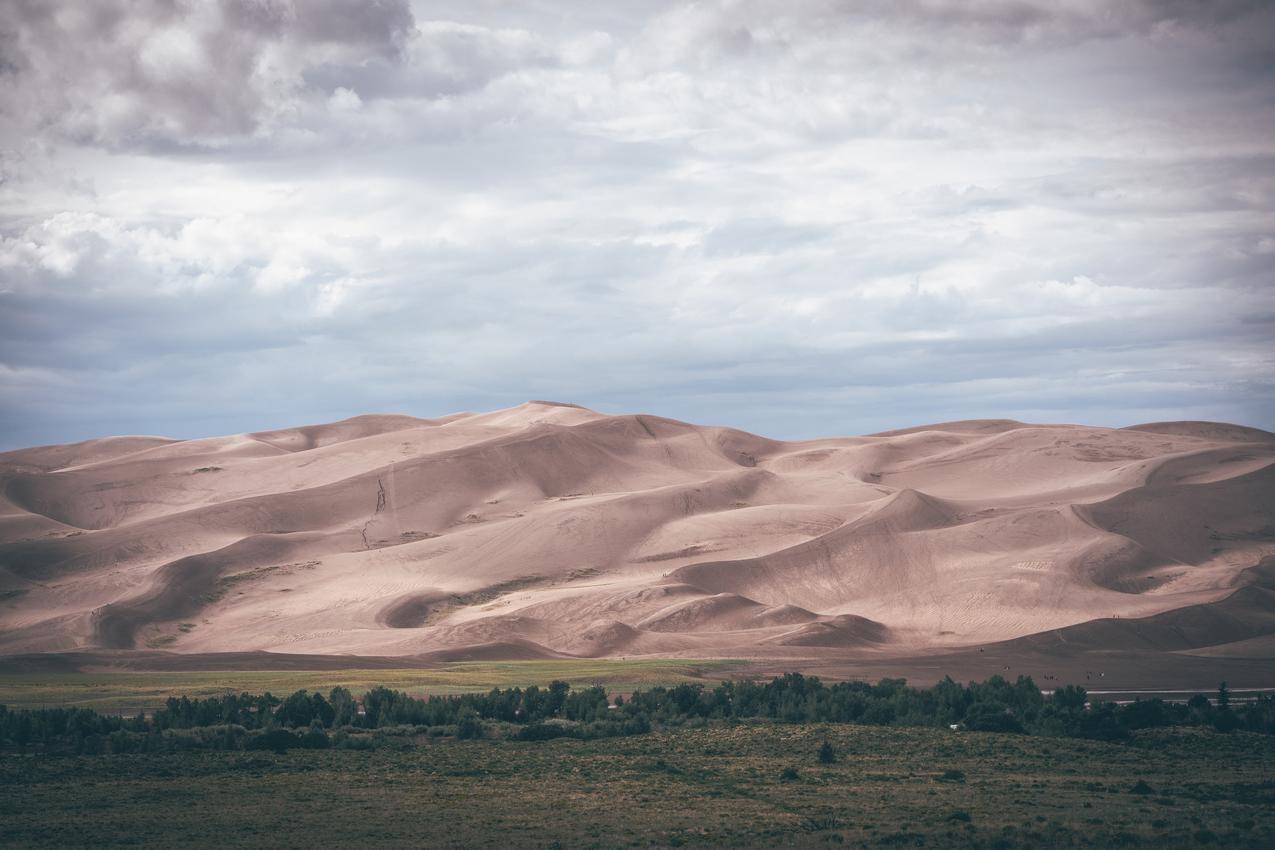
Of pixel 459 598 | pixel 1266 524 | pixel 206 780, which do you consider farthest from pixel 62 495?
pixel 1266 524

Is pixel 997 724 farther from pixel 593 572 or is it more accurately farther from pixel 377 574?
Result: pixel 377 574

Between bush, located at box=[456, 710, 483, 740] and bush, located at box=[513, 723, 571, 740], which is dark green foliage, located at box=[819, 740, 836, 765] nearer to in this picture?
bush, located at box=[513, 723, 571, 740]

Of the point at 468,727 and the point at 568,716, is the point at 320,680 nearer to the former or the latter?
the point at 568,716

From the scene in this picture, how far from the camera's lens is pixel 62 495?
12238 cm

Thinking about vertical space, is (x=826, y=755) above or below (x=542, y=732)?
below

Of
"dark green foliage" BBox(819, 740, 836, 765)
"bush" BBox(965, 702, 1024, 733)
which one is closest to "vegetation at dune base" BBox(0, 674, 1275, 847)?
"bush" BBox(965, 702, 1024, 733)

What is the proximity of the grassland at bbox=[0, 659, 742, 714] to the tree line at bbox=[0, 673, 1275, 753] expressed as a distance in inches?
312

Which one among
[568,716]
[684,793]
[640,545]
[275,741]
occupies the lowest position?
[684,793]

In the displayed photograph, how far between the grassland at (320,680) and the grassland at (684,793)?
1666 centimetres

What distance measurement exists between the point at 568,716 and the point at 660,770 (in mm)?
9790

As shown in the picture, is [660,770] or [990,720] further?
[990,720]

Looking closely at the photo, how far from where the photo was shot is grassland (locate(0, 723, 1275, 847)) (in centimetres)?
2831

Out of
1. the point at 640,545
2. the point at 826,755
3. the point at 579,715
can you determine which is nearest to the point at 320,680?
the point at 579,715

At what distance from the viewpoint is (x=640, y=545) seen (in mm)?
102250
